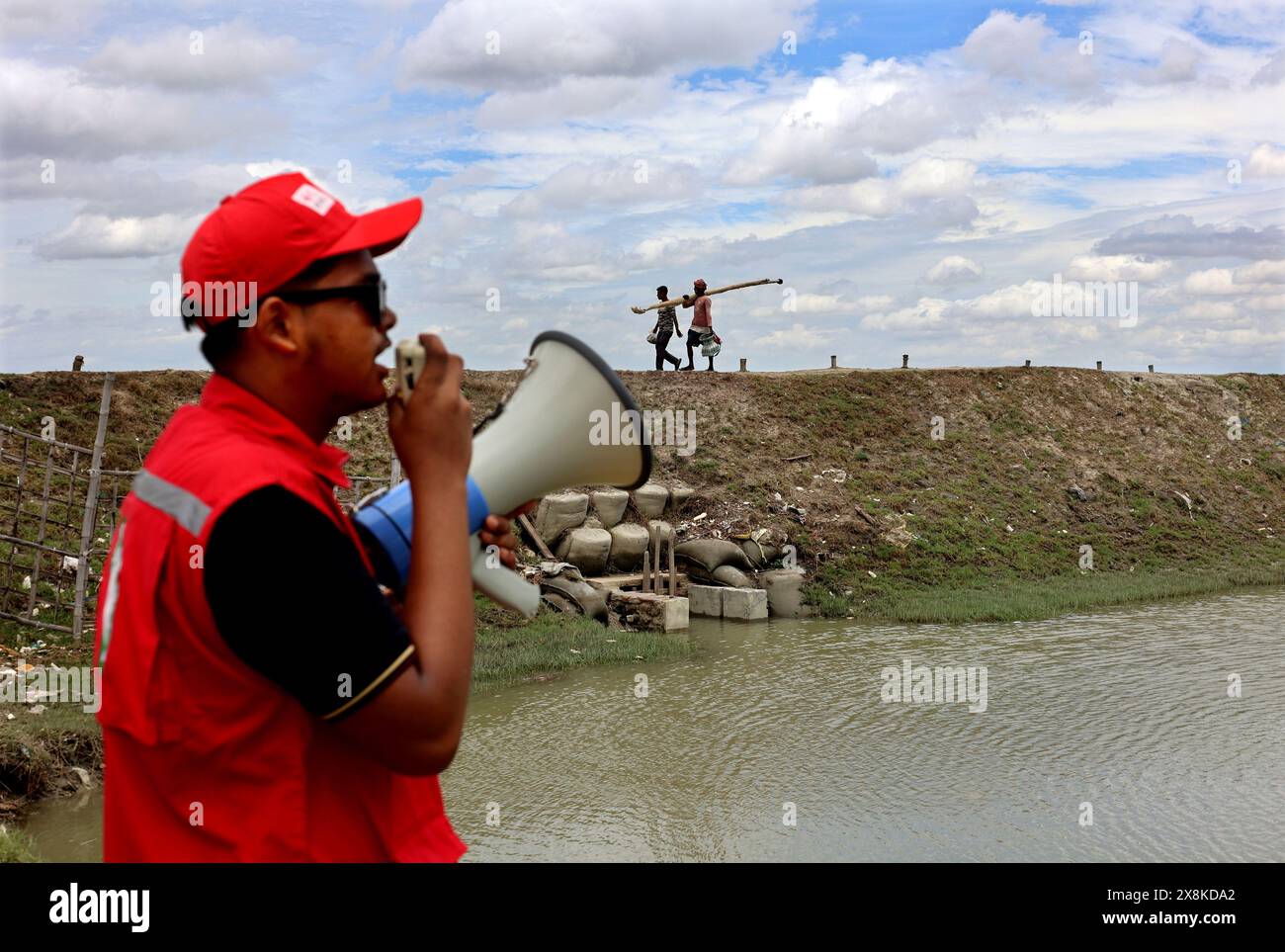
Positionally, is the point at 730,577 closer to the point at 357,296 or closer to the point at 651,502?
the point at 651,502

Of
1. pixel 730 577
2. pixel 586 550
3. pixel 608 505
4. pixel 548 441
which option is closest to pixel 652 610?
pixel 586 550

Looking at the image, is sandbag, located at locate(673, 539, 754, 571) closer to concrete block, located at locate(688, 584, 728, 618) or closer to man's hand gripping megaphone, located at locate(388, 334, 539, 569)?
concrete block, located at locate(688, 584, 728, 618)

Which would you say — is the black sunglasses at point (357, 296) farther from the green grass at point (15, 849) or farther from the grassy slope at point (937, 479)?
the grassy slope at point (937, 479)

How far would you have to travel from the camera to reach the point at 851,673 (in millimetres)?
11984

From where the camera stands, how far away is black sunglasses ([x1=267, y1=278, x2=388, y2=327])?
164 centimetres

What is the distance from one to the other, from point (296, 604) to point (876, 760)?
26.2ft

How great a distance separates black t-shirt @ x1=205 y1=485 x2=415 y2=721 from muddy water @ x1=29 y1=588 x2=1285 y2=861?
5725mm

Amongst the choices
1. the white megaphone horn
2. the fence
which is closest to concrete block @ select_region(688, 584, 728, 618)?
the fence

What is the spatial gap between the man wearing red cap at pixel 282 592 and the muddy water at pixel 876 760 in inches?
217

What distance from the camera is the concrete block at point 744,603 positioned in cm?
1512

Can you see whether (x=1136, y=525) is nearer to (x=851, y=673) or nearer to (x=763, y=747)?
(x=851, y=673)

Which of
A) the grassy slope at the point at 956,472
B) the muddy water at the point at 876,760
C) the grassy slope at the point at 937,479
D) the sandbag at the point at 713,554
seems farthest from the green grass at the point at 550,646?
the grassy slope at the point at 956,472
